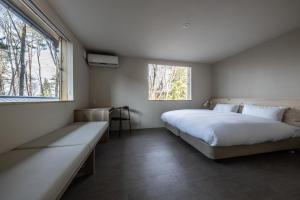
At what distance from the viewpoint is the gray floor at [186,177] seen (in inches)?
53.1

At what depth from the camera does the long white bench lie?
64 cm

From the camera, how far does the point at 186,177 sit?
164 cm

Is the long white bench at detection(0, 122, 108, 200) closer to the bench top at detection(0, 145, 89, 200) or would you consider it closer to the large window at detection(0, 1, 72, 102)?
the bench top at detection(0, 145, 89, 200)

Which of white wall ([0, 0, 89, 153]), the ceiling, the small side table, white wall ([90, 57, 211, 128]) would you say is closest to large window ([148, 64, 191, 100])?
white wall ([90, 57, 211, 128])

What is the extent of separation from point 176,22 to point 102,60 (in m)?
2.22

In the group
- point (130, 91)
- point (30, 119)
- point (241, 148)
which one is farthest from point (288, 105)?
point (30, 119)

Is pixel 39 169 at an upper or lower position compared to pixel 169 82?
lower

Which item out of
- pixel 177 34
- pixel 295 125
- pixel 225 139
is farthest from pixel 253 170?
pixel 177 34

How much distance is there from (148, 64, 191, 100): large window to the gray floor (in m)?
2.37

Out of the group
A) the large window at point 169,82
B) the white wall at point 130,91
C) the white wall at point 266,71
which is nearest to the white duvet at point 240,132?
the white wall at point 266,71

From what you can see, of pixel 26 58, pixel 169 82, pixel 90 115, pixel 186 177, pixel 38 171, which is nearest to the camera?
pixel 38 171

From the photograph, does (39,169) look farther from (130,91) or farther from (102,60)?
(130,91)

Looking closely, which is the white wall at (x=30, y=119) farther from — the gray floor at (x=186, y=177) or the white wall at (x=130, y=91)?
the white wall at (x=130, y=91)

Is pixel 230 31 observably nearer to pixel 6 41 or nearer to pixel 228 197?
pixel 228 197
